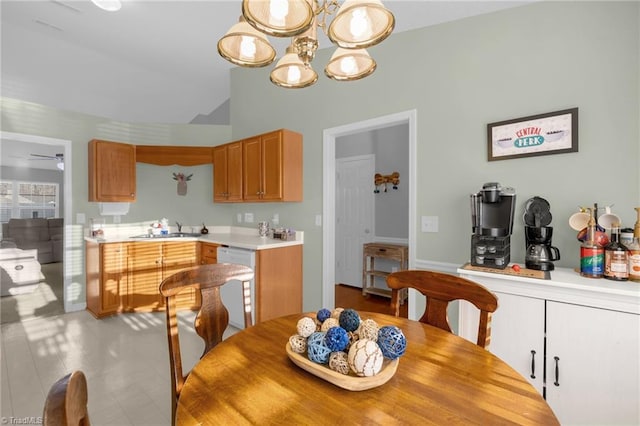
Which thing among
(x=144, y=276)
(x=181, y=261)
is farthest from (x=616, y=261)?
(x=144, y=276)

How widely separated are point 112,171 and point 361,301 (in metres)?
3.80

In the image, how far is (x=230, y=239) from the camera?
11.9 feet

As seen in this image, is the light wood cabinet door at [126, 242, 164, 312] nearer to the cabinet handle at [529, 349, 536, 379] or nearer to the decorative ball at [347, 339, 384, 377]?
the decorative ball at [347, 339, 384, 377]

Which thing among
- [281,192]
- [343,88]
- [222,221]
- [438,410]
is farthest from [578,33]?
[222,221]

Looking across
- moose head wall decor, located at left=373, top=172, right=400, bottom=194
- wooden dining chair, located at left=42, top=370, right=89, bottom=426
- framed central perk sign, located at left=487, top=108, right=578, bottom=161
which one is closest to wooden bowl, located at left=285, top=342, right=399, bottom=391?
wooden dining chair, located at left=42, top=370, right=89, bottom=426

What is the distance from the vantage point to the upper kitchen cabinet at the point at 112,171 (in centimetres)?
379

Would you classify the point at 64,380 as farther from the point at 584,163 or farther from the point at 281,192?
the point at 281,192

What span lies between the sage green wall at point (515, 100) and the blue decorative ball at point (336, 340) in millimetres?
1777

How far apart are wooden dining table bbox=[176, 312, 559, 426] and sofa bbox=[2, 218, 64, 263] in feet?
21.7

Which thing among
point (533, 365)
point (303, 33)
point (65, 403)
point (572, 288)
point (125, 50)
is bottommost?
point (533, 365)

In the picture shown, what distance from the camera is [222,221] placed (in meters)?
4.56

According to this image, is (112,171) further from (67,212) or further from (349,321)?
(349,321)

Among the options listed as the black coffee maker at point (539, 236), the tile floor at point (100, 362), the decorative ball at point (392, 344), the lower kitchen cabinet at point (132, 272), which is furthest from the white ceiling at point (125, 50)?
the tile floor at point (100, 362)

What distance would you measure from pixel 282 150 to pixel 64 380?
299 cm
